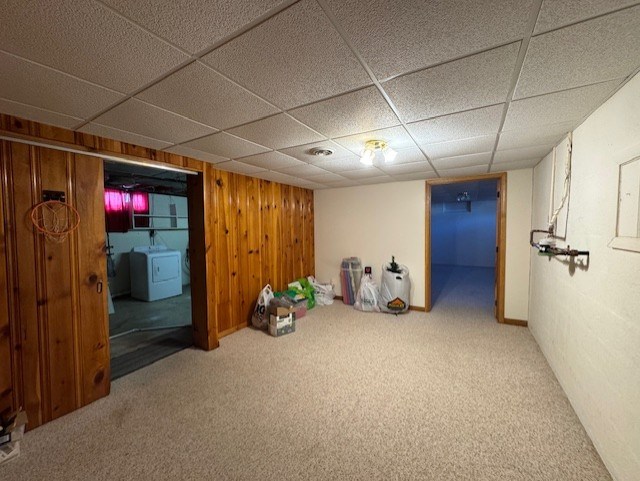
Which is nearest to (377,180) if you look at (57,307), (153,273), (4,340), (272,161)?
(272,161)

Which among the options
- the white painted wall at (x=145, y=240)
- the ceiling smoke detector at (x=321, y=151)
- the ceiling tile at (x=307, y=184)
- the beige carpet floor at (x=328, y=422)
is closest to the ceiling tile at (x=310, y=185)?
the ceiling tile at (x=307, y=184)

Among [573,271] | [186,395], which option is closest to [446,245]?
[573,271]

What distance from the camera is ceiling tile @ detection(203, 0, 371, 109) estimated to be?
0.97 m

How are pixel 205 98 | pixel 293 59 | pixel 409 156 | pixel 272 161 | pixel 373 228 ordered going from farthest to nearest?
pixel 373 228
pixel 272 161
pixel 409 156
pixel 205 98
pixel 293 59

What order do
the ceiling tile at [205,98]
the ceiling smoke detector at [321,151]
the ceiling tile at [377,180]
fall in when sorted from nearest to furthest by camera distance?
the ceiling tile at [205,98], the ceiling smoke detector at [321,151], the ceiling tile at [377,180]

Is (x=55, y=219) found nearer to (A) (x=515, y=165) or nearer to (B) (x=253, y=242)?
(B) (x=253, y=242)

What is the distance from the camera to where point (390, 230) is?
4.38m

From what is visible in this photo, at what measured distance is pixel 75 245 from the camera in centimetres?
201

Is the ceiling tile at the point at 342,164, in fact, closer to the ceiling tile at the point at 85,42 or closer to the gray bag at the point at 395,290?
the gray bag at the point at 395,290

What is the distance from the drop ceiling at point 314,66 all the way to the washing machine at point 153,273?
11.4 feet

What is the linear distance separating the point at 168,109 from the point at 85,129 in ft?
2.77

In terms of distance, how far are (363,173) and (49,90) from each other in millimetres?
2977

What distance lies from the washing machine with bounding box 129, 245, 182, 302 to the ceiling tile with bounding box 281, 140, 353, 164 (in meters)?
3.85

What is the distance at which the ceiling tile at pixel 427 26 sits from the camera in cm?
89
